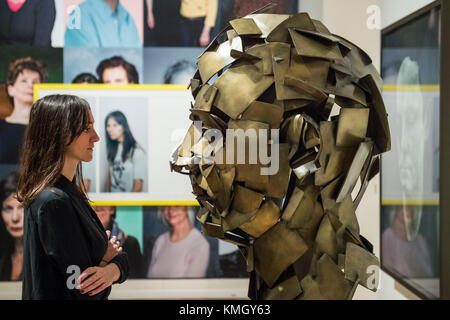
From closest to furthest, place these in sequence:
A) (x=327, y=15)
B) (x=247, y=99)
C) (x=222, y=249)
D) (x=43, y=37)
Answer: (x=247, y=99), (x=327, y=15), (x=43, y=37), (x=222, y=249)

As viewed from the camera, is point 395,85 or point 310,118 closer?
point 310,118

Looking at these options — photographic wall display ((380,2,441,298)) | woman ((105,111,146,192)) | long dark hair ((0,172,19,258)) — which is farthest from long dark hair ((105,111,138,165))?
photographic wall display ((380,2,441,298))

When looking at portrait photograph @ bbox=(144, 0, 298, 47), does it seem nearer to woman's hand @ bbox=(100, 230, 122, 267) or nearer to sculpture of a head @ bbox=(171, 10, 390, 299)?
sculpture of a head @ bbox=(171, 10, 390, 299)

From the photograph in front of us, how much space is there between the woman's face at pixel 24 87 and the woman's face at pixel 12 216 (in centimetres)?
35

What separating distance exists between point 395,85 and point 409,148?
24 cm

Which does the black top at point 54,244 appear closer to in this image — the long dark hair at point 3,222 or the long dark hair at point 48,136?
the long dark hair at point 48,136

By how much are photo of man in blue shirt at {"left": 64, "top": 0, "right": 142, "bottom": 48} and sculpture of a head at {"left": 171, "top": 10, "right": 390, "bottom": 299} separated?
75 cm

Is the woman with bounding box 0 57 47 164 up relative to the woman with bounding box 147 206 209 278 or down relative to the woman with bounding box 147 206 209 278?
up

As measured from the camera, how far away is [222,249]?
1.97 m

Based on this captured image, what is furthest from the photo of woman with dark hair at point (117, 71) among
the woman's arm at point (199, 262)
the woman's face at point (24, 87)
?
the woman's arm at point (199, 262)

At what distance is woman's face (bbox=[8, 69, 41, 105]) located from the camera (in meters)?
1.84

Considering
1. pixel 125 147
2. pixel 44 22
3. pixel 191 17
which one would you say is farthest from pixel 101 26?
pixel 125 147
